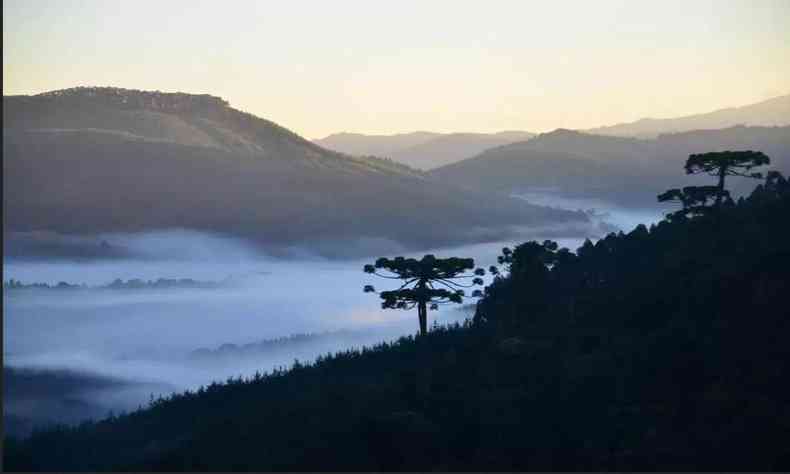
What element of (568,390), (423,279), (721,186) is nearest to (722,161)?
(721,186)

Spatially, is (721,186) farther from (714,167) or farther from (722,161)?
(714,167)

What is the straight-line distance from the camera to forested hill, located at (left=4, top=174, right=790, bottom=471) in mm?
40125

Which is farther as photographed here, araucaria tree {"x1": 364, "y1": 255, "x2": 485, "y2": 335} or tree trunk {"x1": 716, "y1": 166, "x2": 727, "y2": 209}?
tree trunk {"x1": 716, "y1": 166, "x2": 727, "y2": 209}

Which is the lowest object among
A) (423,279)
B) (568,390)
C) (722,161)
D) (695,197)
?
(568,390)

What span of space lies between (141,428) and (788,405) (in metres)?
42.7

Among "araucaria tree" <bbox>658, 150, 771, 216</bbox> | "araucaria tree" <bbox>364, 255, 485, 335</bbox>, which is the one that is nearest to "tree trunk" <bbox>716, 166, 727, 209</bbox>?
"araucaria tree" <bbox>658, 150, 771, 216</bbox>

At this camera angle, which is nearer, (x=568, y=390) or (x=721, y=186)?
(x=568, y=390)

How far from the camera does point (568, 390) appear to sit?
4525 centimetres

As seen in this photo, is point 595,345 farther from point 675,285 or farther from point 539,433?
point 539,433

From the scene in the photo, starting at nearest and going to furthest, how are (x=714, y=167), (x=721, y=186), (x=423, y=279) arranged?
(x=423, y=279) → (x=721, y=186) → (x=714, y=167)

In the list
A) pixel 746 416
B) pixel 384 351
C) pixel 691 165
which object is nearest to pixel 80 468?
pixel 384 351

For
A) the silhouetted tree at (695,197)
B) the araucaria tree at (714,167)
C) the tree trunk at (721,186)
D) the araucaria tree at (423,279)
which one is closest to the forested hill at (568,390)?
the araucaria tree at (423,279)

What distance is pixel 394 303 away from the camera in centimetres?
6462

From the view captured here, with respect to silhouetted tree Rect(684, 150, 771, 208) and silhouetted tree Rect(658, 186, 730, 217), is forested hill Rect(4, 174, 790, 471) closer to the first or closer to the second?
silhouetted tree Rect(684, 150, 771, 208)
